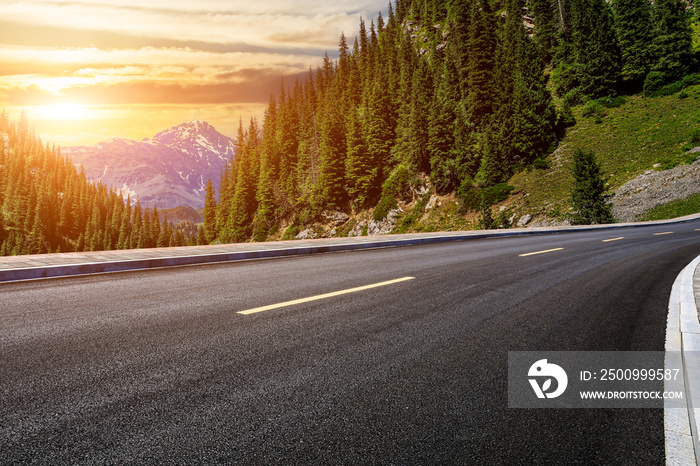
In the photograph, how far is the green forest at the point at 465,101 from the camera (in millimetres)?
46375

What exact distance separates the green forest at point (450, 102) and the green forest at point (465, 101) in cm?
20

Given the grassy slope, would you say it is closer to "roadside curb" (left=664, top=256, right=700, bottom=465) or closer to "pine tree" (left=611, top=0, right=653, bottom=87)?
"pine tree" (left=611, top=0, right=653, bottom=87)

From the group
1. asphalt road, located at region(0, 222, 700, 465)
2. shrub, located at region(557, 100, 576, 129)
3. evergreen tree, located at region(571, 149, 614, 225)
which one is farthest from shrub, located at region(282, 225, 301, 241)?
asphalt road, located at region(0, 222, 700, 465)

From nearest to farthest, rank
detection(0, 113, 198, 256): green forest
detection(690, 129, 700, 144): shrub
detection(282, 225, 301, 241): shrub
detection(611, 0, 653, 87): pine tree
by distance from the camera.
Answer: detection(690, 129, 700, 144): shrub, detection(611, 0, 653, 87): pine tree, detection(282, 225, 301, 241): shrub, detection(0, 113, 198, 256): green forest

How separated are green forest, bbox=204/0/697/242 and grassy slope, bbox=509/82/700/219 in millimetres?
2182

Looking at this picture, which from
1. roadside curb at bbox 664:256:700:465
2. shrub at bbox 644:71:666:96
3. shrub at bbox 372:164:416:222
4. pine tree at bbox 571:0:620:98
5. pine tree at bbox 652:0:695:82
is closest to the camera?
roadside curb at bbox 664:256:700:465

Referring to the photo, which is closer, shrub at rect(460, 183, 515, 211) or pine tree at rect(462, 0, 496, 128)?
shrub at rect(460, 183, 515, 211)

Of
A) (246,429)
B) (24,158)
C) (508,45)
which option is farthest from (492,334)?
(24,158)

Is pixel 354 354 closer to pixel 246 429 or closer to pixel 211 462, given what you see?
pixel 246 429

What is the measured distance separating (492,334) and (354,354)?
1.54 meters

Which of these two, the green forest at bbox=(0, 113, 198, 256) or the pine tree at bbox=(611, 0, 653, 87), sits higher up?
the pine tree at bbox=(611, 0, 653, 87)

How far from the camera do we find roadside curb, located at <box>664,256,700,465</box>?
6.18ft

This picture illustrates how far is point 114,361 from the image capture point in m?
2.88

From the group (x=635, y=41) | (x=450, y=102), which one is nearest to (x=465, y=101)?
(x=450, y=102)
